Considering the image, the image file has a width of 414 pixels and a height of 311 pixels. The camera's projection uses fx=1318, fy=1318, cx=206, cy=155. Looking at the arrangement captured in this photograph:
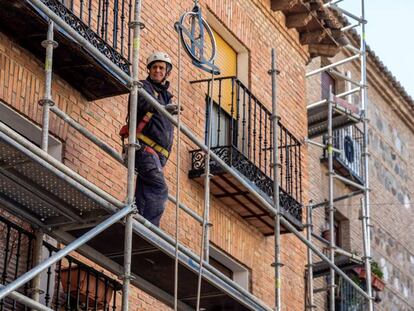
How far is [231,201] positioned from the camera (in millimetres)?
15281

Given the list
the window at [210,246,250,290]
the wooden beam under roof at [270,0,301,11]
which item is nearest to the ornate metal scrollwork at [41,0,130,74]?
the window at [210,246,250,290]

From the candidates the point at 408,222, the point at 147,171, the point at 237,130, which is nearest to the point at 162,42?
the point at 237,130

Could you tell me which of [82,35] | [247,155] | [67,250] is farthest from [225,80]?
[67,250]

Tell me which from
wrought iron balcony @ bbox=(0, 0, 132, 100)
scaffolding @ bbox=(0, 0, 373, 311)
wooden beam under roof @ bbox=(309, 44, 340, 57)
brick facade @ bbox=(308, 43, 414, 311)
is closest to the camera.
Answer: scaffolding @ bbox=(0, 0, 373, 311)

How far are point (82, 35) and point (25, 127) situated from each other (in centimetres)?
100

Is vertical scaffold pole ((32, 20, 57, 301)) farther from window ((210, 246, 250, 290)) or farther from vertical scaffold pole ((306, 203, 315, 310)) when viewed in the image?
vertical scaffold pole ((306, 203, 315, 310))

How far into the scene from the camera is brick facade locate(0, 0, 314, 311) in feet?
39.8

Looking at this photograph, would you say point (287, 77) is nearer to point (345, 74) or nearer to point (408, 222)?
point (345, 74)

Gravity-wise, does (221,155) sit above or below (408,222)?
below

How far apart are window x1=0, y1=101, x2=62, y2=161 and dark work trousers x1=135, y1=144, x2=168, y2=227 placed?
843 mm

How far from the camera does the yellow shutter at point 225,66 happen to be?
16.3 metres

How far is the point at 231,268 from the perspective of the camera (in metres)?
15.6

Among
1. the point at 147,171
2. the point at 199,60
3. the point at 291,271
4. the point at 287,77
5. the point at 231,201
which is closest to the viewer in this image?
the point at 147,171

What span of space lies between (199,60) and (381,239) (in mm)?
10157
